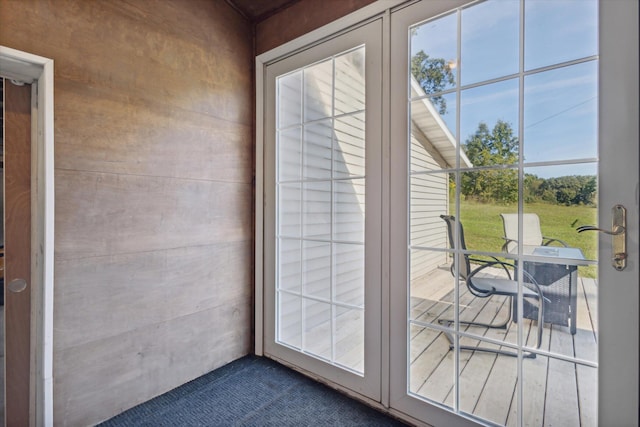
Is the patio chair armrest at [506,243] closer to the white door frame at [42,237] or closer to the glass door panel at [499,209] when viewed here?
the glass door panel at [499,209]

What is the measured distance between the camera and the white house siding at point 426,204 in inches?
59.0

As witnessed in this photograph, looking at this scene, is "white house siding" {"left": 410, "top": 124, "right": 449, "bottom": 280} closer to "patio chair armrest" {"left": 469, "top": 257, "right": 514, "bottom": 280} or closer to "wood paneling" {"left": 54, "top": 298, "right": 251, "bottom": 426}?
"patio chair armrest" {"left": 469, "top": 257, "right": 514, "bottom": 280}

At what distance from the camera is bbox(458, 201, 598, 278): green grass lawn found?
1171 millimetres

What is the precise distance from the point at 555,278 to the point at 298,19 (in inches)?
80.4

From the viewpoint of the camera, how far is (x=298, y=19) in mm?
1985

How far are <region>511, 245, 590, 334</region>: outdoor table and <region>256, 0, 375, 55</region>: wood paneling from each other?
154 centimetres

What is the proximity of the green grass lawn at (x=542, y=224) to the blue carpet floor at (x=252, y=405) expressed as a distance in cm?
105

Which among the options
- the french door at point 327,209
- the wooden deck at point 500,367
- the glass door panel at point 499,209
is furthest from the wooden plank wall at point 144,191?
the wooden deck at point 500,367

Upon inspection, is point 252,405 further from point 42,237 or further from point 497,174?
point 497,174

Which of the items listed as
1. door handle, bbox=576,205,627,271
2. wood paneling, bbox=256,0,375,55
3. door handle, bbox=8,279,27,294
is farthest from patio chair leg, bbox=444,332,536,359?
door handle, bbox=8,279,27,294

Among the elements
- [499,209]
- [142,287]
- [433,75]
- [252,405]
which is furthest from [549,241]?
[142,287]

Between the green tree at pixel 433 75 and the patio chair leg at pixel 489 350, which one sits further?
the green tree at pixel 433 75

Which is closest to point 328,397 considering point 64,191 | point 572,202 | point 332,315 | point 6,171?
point 332,315

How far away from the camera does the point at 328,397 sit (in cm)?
178
